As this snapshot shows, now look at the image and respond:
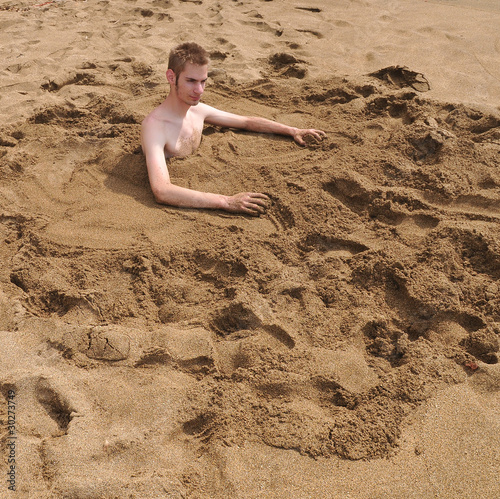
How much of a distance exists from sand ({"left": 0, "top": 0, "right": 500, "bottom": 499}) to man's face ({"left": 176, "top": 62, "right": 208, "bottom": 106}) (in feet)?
1.37

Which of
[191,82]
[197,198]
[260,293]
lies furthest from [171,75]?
[260,293]

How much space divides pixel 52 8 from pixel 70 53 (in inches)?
76.9

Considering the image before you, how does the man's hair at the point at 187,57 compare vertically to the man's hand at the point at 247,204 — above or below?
above

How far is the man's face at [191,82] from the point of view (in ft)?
11.5

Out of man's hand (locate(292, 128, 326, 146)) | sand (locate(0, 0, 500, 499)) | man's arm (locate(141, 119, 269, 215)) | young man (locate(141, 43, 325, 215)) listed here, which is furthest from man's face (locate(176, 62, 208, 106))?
man's hand (locate(292, 128, 326, 146))

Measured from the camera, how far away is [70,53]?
5387 mm

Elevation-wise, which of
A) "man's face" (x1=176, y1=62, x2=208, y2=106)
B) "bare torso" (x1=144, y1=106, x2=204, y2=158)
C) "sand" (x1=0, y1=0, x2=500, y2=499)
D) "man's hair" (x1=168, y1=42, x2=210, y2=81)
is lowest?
"sand" (x1=0, y1=0, x2=500, y2=499)

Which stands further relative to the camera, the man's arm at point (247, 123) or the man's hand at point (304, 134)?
the man's arm at point (247, 123)

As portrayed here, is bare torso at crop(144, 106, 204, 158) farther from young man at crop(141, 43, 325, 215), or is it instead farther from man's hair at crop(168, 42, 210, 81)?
man's hair at crop(168, 42, 210, 81)

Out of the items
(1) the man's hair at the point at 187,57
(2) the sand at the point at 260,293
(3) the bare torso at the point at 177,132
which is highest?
(1) the man's hair at the point at 187,57

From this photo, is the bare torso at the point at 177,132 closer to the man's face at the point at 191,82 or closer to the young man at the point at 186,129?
the young man at the point at 186,129

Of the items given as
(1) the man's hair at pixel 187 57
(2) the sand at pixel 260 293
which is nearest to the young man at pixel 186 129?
(1) the man's hair at pixel 187 57

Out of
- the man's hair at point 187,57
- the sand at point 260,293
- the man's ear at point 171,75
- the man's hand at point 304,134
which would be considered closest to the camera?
the sand at point 260,293

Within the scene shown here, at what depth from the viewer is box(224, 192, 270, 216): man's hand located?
3.22m
